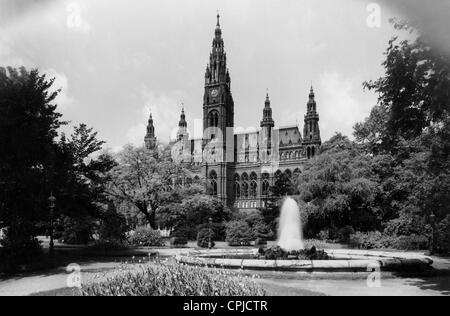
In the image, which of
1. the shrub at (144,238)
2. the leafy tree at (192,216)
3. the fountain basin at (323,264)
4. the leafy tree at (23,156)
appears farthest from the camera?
the leafy tree at (192,216)

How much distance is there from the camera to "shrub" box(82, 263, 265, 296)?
9070 mm

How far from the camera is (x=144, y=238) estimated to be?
32312mm

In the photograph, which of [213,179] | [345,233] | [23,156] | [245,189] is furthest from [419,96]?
[245,189]

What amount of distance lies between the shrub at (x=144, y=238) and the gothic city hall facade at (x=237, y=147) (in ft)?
214

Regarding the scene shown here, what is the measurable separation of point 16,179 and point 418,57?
16.8 m

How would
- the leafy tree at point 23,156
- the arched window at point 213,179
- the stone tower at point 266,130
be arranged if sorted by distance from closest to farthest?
the leafy tree at point 23,156 < the arched window at point 213,179 < the stone tower at point 266,130

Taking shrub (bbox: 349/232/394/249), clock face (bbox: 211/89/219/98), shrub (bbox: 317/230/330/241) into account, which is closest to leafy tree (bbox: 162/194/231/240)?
shrub (bbox: 317/230/330/241)

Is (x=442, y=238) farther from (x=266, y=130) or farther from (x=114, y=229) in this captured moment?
(x=266, y=130)

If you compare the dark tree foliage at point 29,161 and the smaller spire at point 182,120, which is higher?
the smaller spire at point 182,120

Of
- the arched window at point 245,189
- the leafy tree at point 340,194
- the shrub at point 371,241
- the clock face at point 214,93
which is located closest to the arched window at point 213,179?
the arched window at point 245,189

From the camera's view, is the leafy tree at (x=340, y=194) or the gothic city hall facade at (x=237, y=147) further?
the gothic city hall facade at (x=237, y=147)

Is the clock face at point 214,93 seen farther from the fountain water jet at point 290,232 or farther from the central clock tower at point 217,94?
the fountain water jet at point 290,232

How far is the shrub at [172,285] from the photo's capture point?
9.07 m
